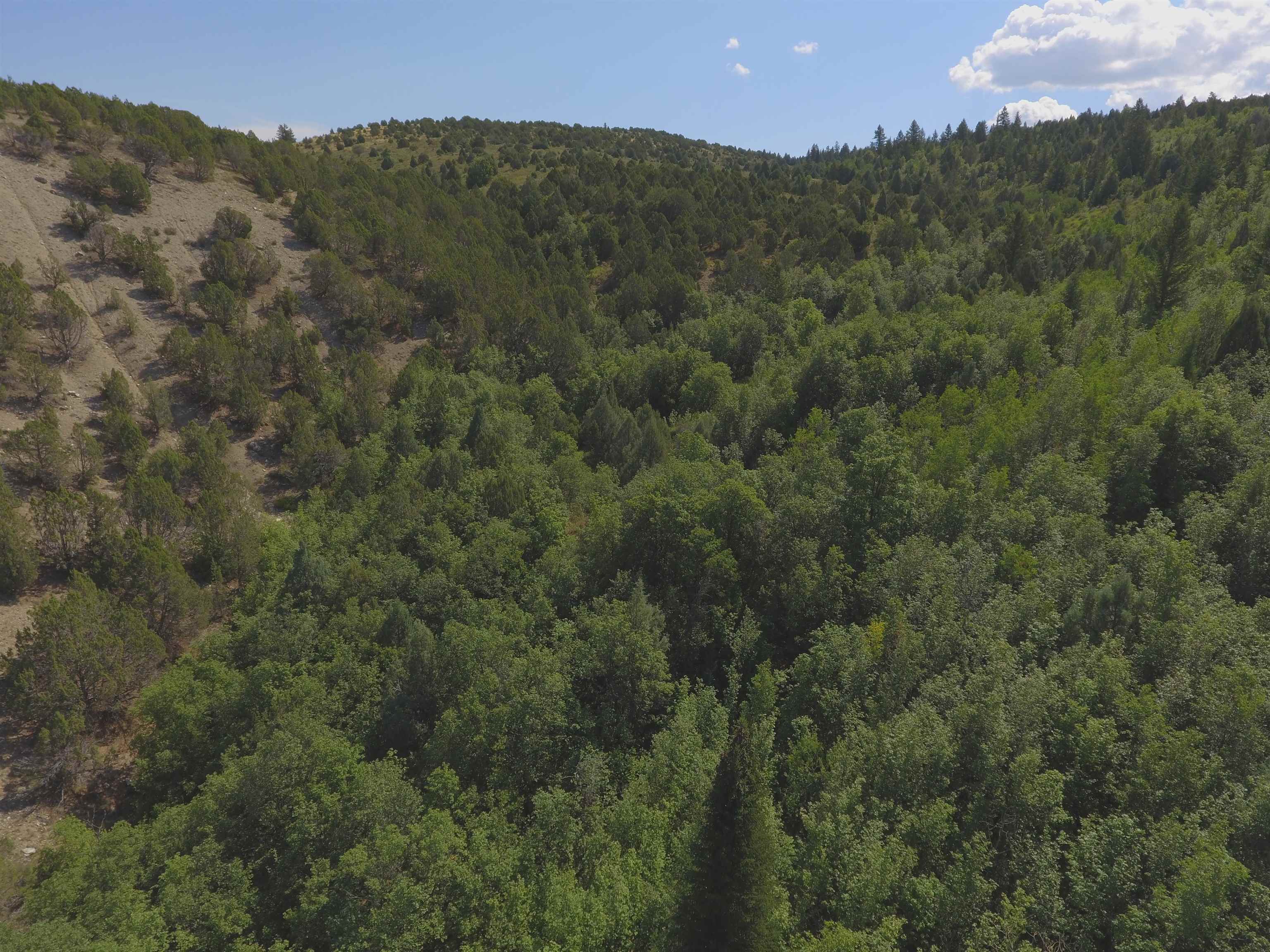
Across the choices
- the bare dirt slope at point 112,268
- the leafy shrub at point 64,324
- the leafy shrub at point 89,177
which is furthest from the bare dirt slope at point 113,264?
the leafy shrub at point 89,177

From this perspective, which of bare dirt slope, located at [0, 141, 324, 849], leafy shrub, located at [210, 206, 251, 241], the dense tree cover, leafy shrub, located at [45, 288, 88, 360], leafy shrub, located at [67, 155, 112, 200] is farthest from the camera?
leafy shrub, located at [210, 206, 251, 241]

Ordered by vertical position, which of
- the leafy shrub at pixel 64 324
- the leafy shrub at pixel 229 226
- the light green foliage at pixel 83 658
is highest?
the leafy shrub at pixel 229 226

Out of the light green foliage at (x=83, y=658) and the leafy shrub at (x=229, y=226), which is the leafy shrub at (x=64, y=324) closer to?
the leafy shrub at (x=229, y=226)

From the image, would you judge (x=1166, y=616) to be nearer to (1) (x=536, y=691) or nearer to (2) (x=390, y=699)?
(1) (x=536, y=691)

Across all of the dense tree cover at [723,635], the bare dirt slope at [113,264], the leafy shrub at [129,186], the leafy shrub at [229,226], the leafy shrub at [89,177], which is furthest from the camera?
the leafy shrub at [229,226]

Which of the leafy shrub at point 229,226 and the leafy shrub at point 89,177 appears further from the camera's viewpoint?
the leafy shrub at point 229,226

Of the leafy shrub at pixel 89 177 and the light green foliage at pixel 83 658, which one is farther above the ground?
the leafy shrub at pixel 89 177

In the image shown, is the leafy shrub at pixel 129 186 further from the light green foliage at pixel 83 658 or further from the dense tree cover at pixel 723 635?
the light green foliage at pixel 83 658

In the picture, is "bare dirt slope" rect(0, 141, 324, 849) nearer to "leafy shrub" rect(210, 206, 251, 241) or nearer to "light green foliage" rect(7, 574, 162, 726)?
"leafy shrub" rect(210, 206, 251, 241)

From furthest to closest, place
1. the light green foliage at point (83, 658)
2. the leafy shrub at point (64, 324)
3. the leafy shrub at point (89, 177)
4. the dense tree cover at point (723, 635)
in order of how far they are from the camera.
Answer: the leafy shrub at point (89, 177) < the leafy shrub at point (64, 324) < the light green foliage at point (83, 658) < the dense tree cover at point (723, 635)

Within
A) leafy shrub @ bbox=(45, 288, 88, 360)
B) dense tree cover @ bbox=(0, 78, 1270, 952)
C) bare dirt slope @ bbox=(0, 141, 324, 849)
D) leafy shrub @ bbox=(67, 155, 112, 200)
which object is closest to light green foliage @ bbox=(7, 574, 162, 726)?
dense tree cover @ bbox=(0, 78, 1270, 952)

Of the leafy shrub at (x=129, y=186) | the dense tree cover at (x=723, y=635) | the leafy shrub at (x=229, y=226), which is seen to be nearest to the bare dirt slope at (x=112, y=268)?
the leafy shrub at (x=129, y=186)
